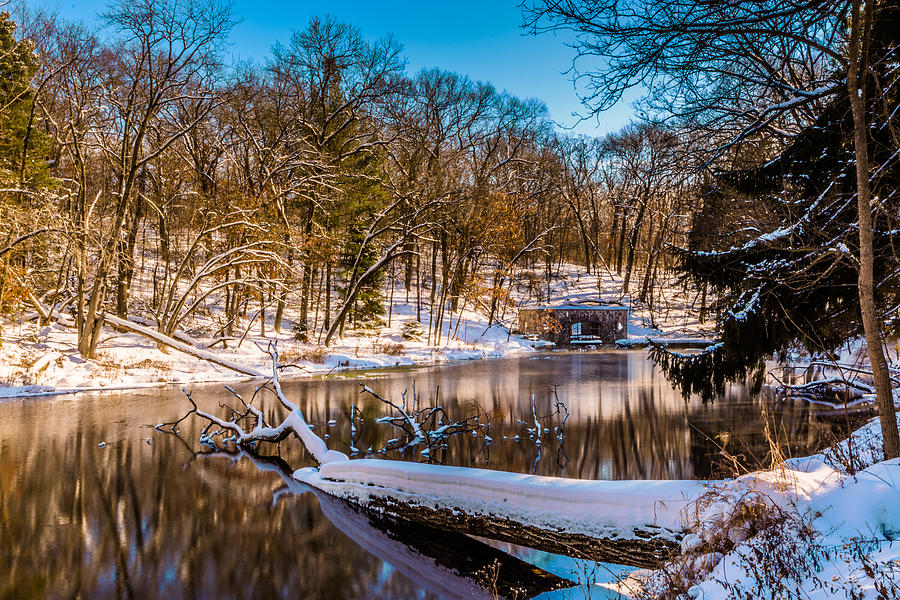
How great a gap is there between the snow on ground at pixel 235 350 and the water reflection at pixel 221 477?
1.93 m

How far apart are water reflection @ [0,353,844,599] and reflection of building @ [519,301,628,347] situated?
722 inches

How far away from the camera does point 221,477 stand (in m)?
9.41

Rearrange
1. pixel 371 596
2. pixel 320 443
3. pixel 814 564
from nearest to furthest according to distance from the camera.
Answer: pixel 814 564 < pixel 371 596 < pixel 320 443

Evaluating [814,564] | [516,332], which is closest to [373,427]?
[814,564]

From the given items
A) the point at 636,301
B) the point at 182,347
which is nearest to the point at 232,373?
the point at 182,347

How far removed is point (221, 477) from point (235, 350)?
1448 cm

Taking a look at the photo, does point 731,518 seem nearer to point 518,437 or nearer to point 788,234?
point 788,234

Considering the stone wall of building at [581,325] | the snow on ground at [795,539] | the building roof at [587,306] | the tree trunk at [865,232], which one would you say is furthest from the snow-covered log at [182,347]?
the building roof at [587,306]

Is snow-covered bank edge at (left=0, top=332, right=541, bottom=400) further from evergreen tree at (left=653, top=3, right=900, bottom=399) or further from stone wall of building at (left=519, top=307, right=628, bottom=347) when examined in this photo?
evergreen tree at (left=653, top=3, right=900, bottom=399)

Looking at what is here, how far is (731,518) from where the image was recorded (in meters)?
4.16

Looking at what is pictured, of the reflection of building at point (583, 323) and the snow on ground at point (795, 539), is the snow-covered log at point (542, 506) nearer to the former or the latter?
the snow on ground at point (795, 539)

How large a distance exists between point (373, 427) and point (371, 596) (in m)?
7.20

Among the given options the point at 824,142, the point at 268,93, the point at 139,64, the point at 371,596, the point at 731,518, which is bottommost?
the point at 371,596

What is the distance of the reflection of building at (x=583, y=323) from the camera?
1431 inches
